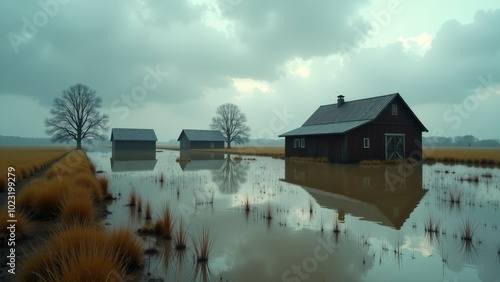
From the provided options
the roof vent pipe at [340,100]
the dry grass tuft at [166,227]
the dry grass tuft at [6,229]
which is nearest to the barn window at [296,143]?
the roof vent pipe at [340,100]

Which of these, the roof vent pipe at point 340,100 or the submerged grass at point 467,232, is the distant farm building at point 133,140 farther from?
the submerged grass at point 467,232

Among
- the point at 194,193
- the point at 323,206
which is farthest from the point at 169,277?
the point at 194,193

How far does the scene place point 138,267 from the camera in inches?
203

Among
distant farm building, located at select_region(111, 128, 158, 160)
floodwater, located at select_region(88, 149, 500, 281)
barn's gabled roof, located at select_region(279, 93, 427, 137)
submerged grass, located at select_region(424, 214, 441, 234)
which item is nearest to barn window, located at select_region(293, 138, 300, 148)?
barn's gabled roof, located at select_region(279, 93, 427, 137)

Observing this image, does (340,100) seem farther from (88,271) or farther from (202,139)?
(202,139)

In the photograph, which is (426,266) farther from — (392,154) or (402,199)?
(392,154)

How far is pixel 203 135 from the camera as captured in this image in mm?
81438

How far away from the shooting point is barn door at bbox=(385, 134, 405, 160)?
3005 centimetres

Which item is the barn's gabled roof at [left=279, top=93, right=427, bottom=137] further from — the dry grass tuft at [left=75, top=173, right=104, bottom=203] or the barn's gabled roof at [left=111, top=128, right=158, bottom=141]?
the barn's gabled roof at [left=111, top=128, right=158, bottom=141]

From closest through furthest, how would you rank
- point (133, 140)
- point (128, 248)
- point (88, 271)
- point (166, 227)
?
point (88, 271), point (128, 248), point (166, 227), point (133, 140)

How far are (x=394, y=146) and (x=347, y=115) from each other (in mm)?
6258

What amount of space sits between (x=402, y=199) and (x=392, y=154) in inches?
831

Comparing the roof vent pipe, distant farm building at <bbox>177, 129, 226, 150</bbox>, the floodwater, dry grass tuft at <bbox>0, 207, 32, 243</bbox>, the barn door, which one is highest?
the roof vent pipe

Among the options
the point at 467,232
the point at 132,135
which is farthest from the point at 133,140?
the point at 467,232
